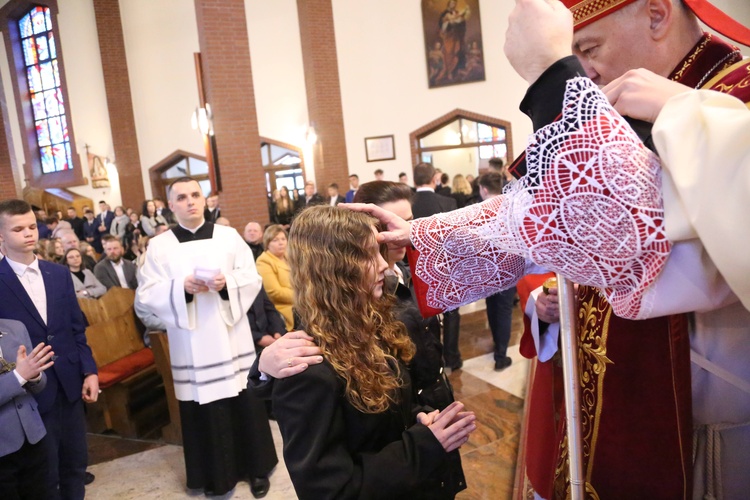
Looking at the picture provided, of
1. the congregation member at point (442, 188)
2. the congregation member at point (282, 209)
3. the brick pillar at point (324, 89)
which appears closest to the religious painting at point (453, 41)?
the brick pillar at point (324, 89)

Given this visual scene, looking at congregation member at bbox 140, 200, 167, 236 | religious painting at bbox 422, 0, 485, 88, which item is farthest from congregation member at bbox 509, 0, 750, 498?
religious painting at bbox 422, 0, 485, 88

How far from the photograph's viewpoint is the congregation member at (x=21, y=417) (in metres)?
2.41

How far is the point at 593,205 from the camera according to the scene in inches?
26.1

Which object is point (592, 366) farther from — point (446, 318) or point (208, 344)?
point (446, 318)

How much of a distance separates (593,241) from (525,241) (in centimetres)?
8

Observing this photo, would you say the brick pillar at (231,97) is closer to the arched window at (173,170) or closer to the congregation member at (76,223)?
the congregation member at (76,223)

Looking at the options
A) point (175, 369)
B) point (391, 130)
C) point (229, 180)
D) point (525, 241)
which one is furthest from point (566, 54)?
point (391, 130)

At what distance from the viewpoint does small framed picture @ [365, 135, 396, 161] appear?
13.5 meters

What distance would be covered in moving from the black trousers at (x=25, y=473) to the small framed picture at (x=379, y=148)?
11.4 m

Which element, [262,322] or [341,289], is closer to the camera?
[341,289]

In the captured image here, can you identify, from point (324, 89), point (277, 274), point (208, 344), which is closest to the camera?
point (208, 344)

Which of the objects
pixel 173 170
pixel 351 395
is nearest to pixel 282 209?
pixel 173 170

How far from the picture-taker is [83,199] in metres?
14.4

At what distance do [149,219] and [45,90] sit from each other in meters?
6.53
